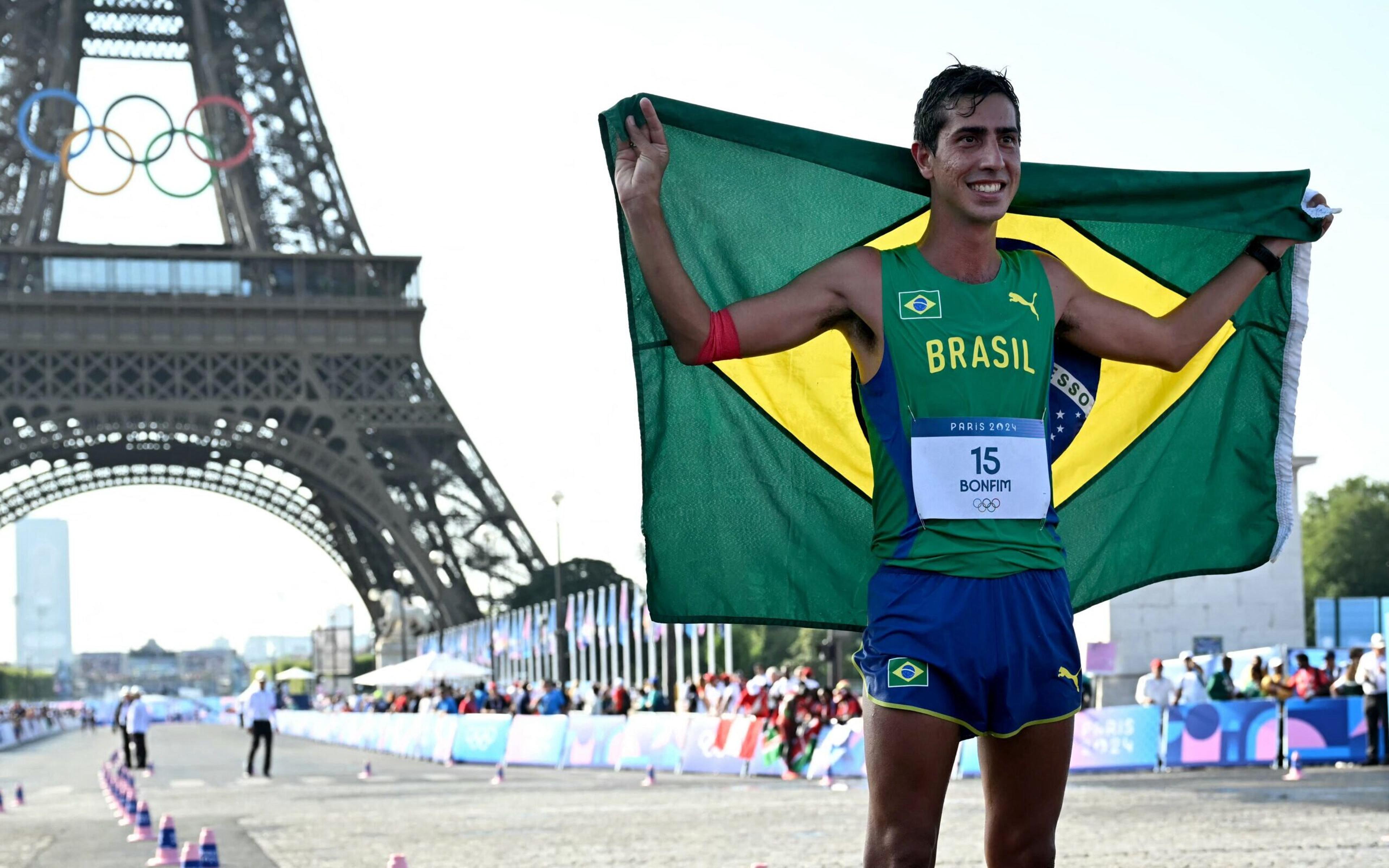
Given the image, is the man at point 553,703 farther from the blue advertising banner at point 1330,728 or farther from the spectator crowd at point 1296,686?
the blue advertising banner at point 1330,728

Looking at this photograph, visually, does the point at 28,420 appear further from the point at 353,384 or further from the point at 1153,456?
the point at 1153,456

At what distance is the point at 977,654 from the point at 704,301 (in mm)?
867

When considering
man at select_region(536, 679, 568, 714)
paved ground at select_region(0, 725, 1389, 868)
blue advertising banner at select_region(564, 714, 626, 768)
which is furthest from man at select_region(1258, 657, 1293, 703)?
man at select_region(536, 679, 568, 714)

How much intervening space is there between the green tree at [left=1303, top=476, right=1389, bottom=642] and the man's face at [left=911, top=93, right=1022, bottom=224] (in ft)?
239

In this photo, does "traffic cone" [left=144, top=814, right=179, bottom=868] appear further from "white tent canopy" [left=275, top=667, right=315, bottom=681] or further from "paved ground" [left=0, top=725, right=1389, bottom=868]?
"white tent canopy" [left=275, top=667, right=315, bottom=681]

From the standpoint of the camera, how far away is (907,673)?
363 centimetres

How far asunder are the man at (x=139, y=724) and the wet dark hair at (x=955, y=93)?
85.6 ft

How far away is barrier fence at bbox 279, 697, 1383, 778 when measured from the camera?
19.1 meters

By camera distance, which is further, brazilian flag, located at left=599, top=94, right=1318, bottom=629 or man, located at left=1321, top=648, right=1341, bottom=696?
man, located at left=1321, top=648, right=1341, bottom=696

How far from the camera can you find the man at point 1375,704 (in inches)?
728

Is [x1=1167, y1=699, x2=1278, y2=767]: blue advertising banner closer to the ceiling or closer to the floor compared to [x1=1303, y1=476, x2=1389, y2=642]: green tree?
closer to the floor

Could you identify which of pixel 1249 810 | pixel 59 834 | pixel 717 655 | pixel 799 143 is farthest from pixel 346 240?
pixel 717 655

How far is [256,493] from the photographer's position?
2687 inches

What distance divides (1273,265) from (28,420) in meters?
50.5
